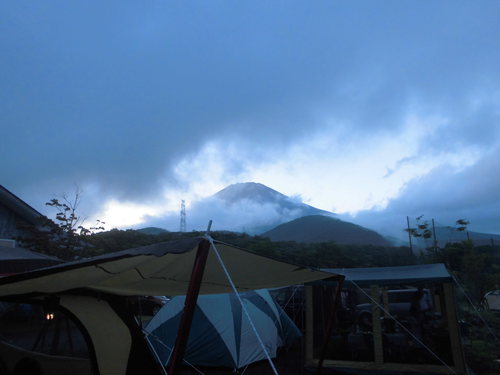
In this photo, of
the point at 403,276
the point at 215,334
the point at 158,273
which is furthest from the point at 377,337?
the point at 158,273

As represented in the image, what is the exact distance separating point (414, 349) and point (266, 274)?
515 cm

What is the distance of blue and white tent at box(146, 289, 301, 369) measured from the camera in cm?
696

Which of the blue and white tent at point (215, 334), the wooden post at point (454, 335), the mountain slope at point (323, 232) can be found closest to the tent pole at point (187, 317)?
the blue and white tent at point (215, 334)

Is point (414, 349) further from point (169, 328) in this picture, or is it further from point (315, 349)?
point (169, 328)

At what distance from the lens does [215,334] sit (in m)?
7.13

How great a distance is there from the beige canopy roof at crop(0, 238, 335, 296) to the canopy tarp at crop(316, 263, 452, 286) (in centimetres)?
255

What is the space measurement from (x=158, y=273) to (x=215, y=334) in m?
3.85

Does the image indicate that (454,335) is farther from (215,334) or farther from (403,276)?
(215,334)

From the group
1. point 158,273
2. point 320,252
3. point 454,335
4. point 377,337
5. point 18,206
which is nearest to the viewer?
point 158,273

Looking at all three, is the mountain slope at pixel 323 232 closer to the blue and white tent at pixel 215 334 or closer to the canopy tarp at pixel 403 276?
the canopy tarp at pixel 403 276

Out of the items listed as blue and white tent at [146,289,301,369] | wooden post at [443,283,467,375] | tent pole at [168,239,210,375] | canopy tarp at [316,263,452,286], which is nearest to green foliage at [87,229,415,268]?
blue and white tent at [146,289,301,369]

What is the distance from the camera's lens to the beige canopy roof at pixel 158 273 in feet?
8.90

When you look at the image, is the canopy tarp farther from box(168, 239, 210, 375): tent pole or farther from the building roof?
the building roof

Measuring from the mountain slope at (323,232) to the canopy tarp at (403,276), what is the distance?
47986mm
